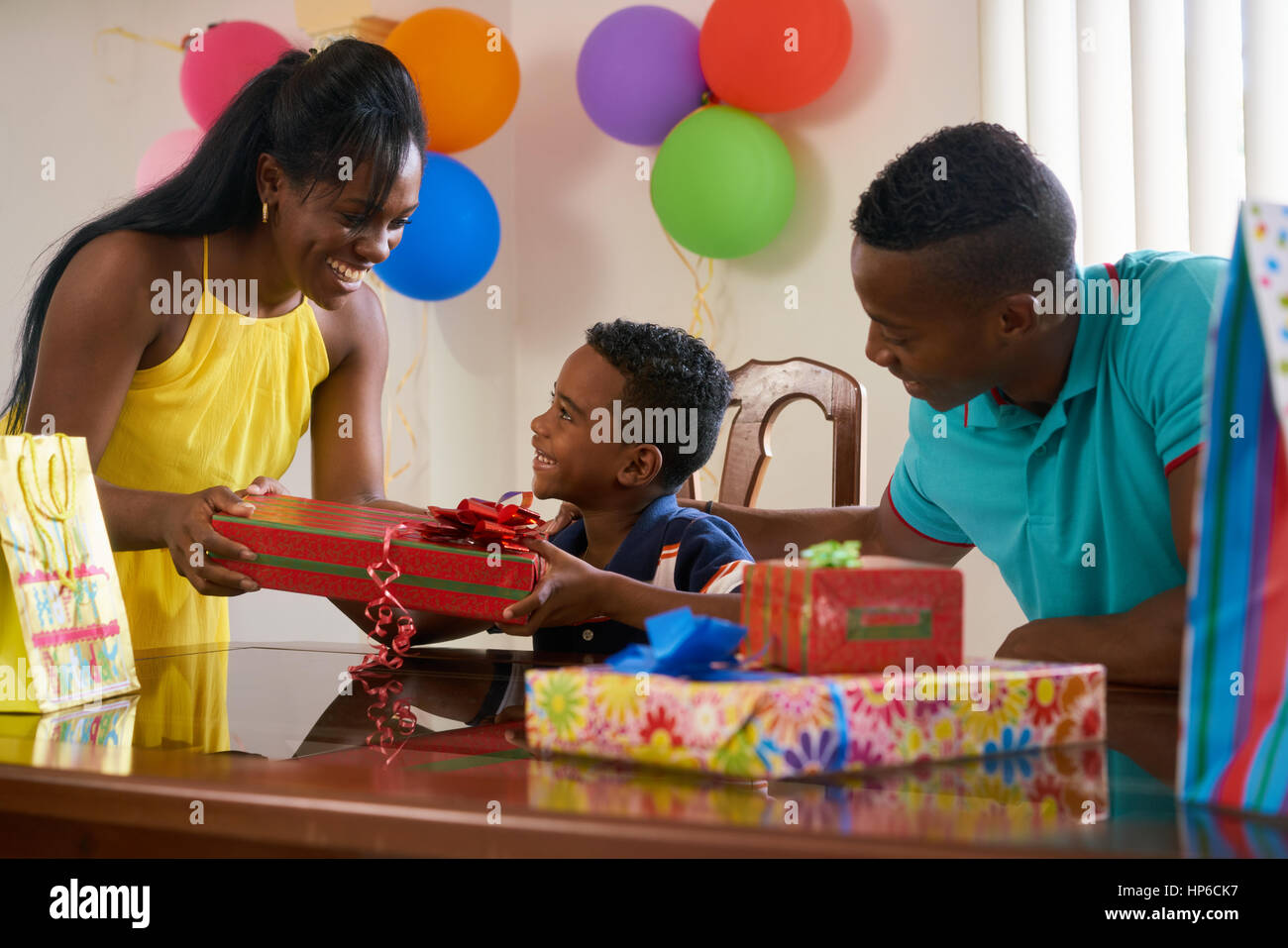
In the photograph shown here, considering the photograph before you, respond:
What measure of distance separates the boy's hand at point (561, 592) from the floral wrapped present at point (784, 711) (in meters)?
0.40

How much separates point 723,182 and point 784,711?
2.42 m

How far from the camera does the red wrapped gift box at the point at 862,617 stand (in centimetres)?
63

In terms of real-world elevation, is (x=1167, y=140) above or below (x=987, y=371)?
above

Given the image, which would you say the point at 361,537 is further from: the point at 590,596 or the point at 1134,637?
the point at 1134,637

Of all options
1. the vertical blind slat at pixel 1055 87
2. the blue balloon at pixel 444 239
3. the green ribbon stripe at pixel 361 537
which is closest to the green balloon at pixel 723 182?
the blue balloon at pixel 444 239

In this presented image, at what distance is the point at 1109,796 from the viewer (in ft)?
1.86

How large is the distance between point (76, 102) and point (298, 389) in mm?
1911

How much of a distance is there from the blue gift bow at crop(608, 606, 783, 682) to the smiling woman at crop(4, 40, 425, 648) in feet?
2.56

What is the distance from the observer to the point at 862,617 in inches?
25.0

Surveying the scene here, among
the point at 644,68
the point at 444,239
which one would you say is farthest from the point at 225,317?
the point at 644,68

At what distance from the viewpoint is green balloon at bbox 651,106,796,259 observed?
2852 mm

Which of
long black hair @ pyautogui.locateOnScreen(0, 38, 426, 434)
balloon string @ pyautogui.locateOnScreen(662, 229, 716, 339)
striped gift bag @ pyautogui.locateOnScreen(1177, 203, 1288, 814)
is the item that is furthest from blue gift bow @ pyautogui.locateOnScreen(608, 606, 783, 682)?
balloon string @ pyautogui.locateOnScreen(662, 229, 716, 339)
